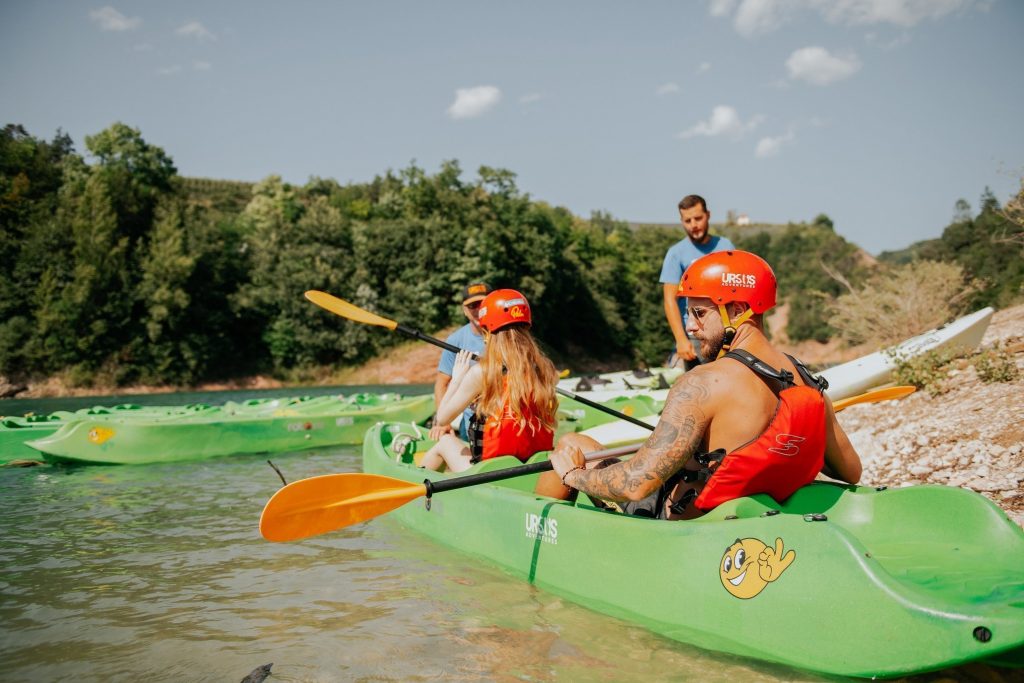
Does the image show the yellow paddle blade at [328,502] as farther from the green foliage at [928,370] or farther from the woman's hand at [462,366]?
the green foliage at [928,370]

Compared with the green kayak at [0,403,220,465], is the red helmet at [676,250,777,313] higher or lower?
higher

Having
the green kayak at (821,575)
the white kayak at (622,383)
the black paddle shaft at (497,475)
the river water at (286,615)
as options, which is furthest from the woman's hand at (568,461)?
the white kayak at (622,383)

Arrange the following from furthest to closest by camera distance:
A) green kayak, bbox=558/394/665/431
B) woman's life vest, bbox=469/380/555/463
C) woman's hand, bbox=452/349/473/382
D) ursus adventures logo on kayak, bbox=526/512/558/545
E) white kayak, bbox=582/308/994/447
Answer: green kayak, bbox=558/394/665/431 < white kayak, bbox=582/308/994/447 < woman's hand, bbox=452/349/473/382 < woman's life vest, bbox=469/380/555/463 < ursus adventures logo on kayak, bbox=526/512/558/545

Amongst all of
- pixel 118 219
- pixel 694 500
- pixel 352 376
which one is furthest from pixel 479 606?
pixel 118 219

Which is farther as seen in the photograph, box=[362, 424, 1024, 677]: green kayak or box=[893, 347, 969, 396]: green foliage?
box=[893, 347, 969, 396]: green foliage

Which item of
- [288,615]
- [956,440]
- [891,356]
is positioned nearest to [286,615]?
[288,615]

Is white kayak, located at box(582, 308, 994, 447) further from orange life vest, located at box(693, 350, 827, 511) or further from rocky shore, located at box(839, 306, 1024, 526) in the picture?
orange life vest, located at box(693, 350, 827, 511)

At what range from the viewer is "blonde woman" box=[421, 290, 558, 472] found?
4.61 meters

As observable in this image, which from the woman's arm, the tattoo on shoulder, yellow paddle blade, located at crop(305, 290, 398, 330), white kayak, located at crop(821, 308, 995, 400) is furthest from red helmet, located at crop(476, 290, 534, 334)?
white kayak, located at crop(821, 308, 995, 400)

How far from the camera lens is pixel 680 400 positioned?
9.71 ft

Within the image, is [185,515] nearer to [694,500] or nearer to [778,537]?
[694,500]

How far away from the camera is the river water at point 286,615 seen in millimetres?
3205

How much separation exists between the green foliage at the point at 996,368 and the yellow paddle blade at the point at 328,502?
522cm

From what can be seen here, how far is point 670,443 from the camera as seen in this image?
118 inches
